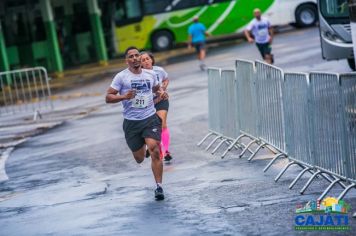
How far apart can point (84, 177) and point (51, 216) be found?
297 centimetres

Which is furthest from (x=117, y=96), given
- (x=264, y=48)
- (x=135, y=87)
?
(x=264, y=48)

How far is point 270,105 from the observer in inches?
461

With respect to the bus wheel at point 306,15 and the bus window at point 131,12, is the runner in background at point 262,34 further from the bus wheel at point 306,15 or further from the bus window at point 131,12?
the bus window at point 131,12

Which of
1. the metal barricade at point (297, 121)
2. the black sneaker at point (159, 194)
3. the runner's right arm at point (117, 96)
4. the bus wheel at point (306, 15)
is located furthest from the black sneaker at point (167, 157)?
the bus wheel at point (306, 15)

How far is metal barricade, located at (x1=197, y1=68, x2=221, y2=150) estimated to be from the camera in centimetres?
1452

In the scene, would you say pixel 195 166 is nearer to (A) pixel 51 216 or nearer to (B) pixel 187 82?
(A) pixel 51 216

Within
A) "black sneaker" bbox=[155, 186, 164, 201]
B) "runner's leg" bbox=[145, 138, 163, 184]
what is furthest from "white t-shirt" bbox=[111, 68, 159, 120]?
"black sneaker" bbox=[155, 186, 164, 201]

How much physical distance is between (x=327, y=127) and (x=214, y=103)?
18.3ft

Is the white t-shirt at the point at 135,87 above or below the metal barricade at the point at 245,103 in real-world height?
above

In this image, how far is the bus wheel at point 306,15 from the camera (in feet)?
128

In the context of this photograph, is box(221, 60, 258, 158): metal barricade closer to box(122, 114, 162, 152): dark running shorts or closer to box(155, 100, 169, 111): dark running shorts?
box(155, 100, 169, 111): dark running shorts

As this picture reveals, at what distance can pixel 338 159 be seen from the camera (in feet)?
30.3

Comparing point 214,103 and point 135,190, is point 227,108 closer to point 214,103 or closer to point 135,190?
point 214,103

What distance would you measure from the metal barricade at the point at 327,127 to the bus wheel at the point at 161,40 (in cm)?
3031
